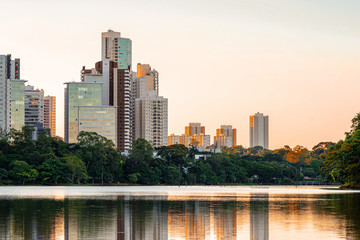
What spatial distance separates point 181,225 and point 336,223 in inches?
338

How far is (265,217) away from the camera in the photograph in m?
38.6

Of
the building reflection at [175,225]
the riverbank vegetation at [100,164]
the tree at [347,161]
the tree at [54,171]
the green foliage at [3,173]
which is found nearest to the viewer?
the building reflection at [175,225]

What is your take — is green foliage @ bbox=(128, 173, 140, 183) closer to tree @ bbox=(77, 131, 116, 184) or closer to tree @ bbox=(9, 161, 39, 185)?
tree @ bbox=(77, 131, 116, 184)

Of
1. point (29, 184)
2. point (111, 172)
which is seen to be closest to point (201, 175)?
point (111, 172)

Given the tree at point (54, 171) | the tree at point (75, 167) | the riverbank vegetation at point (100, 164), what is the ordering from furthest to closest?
the tree at point (75, 167)
the tree at point (54, 171)
the riverbank vegetation at point (100, 164)

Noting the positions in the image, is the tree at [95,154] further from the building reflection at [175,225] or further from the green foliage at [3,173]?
the building reflection at [175,225]

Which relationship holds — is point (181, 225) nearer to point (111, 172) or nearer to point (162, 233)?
point (162, 233)

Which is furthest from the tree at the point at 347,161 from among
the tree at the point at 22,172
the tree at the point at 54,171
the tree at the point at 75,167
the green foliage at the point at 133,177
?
the tree at the point at 22,172

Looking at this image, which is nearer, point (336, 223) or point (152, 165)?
point (336, 223)

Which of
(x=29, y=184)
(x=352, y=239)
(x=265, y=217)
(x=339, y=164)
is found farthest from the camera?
(x=29, y=184)


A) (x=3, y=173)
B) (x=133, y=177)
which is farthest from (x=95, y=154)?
(x=3, y=173)

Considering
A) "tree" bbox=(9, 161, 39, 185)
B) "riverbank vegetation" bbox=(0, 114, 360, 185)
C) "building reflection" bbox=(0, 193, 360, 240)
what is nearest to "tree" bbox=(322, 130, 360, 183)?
"riverbank vegetation" bbox=(0, 114, 360, 185)

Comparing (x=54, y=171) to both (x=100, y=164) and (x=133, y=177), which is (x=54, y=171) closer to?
(x=100, y=164)

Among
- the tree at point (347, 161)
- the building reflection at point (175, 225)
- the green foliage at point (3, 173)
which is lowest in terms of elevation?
the green foliage at point (3, 173)
